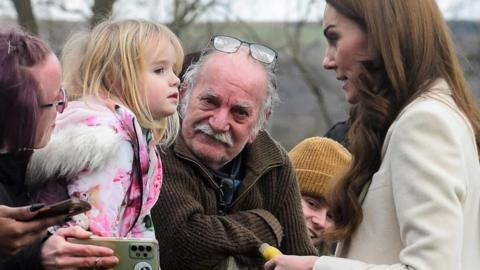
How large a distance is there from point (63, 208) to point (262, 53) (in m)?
1.65

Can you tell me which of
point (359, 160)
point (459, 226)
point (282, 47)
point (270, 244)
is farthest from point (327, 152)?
point (282, 47)

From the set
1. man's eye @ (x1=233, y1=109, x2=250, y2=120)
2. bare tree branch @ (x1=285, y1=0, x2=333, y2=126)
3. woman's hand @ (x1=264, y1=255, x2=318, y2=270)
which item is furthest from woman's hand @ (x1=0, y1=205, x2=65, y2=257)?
bare tree branch @ (x1=285, y1=0, x2=333, y2=126)

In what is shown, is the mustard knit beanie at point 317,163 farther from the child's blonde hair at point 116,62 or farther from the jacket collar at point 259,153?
the child's blonde hair at point 116,62

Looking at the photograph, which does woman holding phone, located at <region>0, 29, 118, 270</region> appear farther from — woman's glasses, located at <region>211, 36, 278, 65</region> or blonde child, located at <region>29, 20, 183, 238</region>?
woman's glasses, located at <region>211, 36, 278, 65</region>

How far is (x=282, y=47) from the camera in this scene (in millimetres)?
18984

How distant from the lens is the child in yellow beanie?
482 cm

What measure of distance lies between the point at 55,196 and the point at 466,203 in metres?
1.26

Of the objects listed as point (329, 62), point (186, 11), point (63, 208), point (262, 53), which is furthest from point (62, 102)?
point (186, 11)

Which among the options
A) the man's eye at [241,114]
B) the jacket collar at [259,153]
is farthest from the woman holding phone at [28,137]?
the man's eye at [241,114]

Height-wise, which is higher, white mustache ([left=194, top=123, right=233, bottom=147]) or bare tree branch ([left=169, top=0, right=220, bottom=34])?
white mustache ([left=194, top=123, right=233, bottom=147])

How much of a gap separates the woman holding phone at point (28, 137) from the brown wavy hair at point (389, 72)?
0.75 m

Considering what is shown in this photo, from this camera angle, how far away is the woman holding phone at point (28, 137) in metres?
2.83

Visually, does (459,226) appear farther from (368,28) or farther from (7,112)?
(7,112)

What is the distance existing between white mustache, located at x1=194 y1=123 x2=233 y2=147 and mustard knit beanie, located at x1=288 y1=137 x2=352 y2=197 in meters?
1.00
